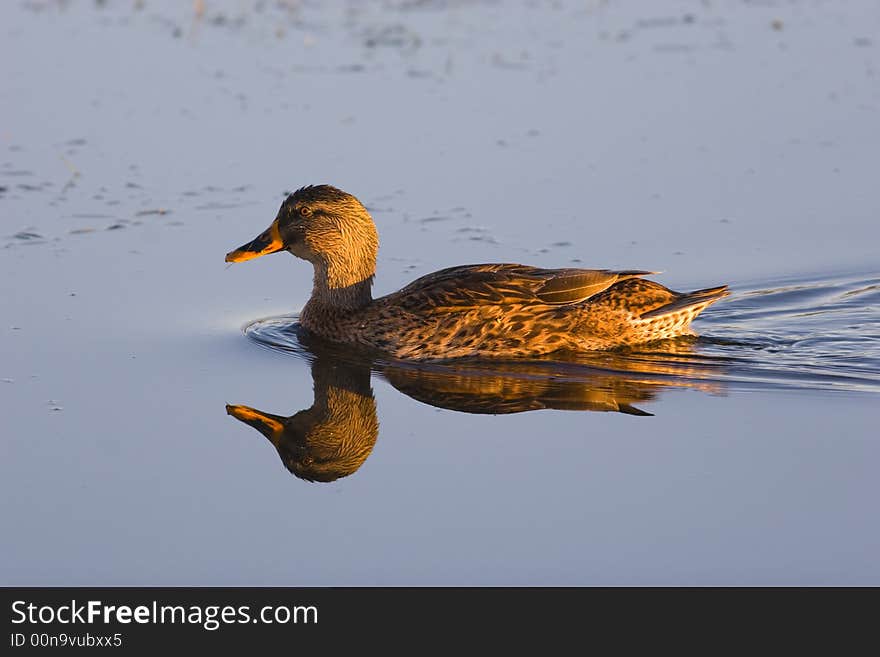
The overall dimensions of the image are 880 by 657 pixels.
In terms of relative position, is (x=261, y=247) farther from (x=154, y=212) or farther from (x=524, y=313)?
(x=154, y=212)

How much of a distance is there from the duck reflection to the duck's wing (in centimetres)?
37

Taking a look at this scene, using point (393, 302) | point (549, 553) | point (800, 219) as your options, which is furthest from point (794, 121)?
point (549, 553)

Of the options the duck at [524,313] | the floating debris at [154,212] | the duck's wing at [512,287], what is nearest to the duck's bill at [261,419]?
the duck at [524,313]

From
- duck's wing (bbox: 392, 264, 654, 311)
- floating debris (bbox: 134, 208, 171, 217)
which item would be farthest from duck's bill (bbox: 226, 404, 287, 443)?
floating debris (bbox: 134, 208, 171, 217)

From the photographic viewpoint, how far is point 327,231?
10039mm

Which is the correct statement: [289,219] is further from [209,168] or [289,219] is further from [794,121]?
[794,121]

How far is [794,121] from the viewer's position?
13891 millimetres

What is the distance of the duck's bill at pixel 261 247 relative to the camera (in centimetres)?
998

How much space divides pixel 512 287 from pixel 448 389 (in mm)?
953

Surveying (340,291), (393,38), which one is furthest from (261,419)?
(393,38)

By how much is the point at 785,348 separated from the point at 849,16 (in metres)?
9.12

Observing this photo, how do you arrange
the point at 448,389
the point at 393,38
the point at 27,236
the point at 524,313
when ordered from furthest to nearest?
1. the point at 393,38
2. the point at 27,236
3. the point at 524,313
4. the point at 448,389

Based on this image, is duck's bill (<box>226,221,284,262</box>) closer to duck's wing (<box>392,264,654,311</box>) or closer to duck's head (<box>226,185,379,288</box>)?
duck's head (<box>226,185,379,288</box>)

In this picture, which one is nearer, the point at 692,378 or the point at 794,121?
the point at 692,378
